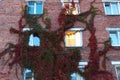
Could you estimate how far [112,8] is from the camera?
20688 mm

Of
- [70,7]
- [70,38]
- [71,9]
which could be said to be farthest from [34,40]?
[70,7]

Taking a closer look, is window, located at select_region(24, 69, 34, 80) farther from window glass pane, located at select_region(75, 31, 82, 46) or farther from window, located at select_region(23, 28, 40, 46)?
window glass pane, located at select_region(75, 31, 82, 46)

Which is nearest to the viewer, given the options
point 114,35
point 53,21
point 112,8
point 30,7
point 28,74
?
point 28,74

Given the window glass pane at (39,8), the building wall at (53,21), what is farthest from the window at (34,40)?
the window glass pane at (39,8)

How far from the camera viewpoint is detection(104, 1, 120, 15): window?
67.1ft

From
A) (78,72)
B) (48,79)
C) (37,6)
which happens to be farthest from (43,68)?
(37,6)

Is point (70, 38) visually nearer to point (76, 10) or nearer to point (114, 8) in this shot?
point (76, 10)

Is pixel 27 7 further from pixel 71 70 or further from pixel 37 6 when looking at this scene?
pixel 71 70

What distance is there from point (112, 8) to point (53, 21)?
4.62 m

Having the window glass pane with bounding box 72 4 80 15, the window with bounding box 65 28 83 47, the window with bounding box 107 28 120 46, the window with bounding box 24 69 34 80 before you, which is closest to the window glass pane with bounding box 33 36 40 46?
the window with bounding box 65 28 83 47

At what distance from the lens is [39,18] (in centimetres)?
1942

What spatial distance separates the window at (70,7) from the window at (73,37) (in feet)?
4.29

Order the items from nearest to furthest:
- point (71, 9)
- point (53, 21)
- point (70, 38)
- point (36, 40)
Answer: point (36, 40)
point (70, 38)
point (53, 21)
point (71, 9)

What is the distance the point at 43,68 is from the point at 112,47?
5.02 metres
